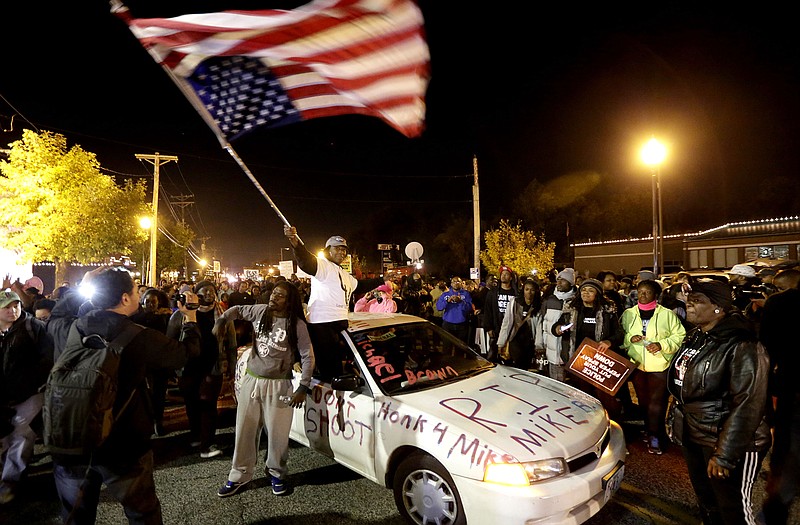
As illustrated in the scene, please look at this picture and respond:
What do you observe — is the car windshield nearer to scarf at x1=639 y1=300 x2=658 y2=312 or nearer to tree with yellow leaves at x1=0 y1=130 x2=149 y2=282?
scarf at x1=639 y1=300 x2=658 y2=312

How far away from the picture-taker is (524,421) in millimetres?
3174

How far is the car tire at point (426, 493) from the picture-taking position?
3006 mm

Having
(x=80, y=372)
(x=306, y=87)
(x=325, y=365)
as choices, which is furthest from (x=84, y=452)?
(x=306, y=87)

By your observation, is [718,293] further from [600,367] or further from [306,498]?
[306,498]

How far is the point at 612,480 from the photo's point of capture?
10.3 feet

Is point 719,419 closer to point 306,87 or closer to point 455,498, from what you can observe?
point 455,498

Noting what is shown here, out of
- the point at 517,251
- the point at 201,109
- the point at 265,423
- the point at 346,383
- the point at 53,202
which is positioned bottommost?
the point at 265,423

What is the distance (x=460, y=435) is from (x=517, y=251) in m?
41.1

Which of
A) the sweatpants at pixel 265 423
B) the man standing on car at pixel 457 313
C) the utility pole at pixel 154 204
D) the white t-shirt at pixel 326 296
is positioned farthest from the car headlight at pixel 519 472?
the utility pole at pixel 154 204

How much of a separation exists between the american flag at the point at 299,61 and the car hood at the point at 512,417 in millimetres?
2355

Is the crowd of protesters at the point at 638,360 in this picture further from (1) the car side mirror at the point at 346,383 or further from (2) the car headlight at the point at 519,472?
(2) the car headlight at the point at 519,472

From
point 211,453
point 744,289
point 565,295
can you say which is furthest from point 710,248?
point 211,453

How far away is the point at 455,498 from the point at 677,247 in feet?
127

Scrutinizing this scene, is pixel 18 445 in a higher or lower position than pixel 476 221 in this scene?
lower
